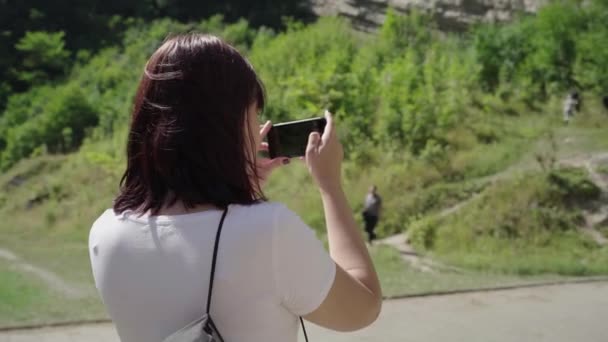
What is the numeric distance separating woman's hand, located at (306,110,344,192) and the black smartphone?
0.06 metres

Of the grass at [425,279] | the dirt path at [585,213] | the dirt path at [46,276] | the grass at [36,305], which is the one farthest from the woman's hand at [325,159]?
the dirt path at [585,213]

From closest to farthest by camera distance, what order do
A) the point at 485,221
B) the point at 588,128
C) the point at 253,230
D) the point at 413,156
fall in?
the point at 253,230 → the point at 485,221 → the point at 413,156 → the point at 588,128

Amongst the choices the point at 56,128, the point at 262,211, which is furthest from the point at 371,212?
the point at 56,128

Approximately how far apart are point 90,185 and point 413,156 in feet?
27.8

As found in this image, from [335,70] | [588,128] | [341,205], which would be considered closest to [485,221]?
[588,128]

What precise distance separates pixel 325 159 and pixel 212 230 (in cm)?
33

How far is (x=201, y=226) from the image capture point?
65.4 inches

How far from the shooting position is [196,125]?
67.0 inches

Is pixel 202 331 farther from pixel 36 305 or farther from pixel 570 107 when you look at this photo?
pixel 570 107

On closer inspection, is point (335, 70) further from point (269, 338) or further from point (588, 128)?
point (269, 338)

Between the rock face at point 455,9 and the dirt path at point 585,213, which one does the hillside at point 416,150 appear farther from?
the rock face at point 455,9

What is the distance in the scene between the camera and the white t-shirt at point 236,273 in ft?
5.30

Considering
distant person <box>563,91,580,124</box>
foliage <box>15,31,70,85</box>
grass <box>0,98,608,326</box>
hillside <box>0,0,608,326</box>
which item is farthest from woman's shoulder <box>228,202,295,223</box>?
foliage <box>15,31,70,85</box>

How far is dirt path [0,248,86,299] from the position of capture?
9875 millimetres
